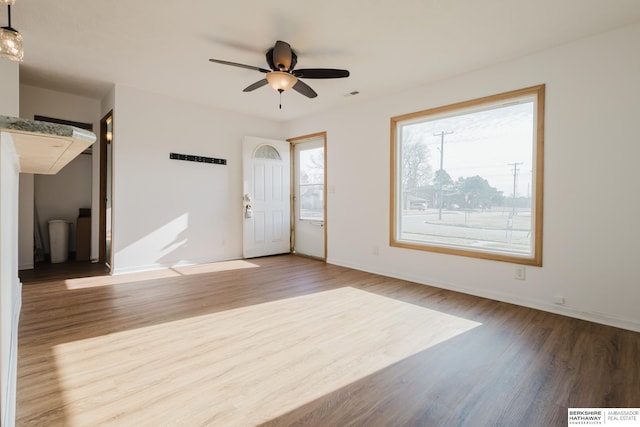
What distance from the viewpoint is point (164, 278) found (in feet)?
14.1

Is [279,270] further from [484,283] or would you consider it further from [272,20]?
[272,20]

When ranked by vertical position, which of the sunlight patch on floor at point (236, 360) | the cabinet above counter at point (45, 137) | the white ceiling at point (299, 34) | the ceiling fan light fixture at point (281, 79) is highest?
the white ceiling at point (299, 34)

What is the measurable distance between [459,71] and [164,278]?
464cm

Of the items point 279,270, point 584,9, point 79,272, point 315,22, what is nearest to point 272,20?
point 315,22

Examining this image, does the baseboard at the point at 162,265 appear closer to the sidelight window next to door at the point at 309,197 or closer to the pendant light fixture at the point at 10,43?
the sidelight window next to door at the point at 309,197

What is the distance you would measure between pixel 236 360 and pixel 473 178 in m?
3.34

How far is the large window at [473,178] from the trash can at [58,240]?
5.46m

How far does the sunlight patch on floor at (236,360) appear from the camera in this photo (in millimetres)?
1668

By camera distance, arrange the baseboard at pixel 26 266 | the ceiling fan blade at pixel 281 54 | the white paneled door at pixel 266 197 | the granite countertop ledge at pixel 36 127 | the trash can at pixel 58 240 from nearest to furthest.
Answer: the granite countertop ledge at pixel 36 127 < the ceiling fan blade at pixel 281 54 < the baseboard at pixel 26 266 < the trash can at pixel 58 240 < the white paneled door at pixel 266 197

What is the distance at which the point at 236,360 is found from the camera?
2156 mm

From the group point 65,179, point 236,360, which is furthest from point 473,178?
point 65,179

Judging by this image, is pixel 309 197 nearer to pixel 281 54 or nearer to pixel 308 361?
pixel 281 54

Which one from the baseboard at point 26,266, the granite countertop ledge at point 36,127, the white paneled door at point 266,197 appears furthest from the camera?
the white paneled door at point 266,197

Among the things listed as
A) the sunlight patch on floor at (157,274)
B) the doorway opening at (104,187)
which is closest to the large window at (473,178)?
the sunlight patch on floor at (157,274)
